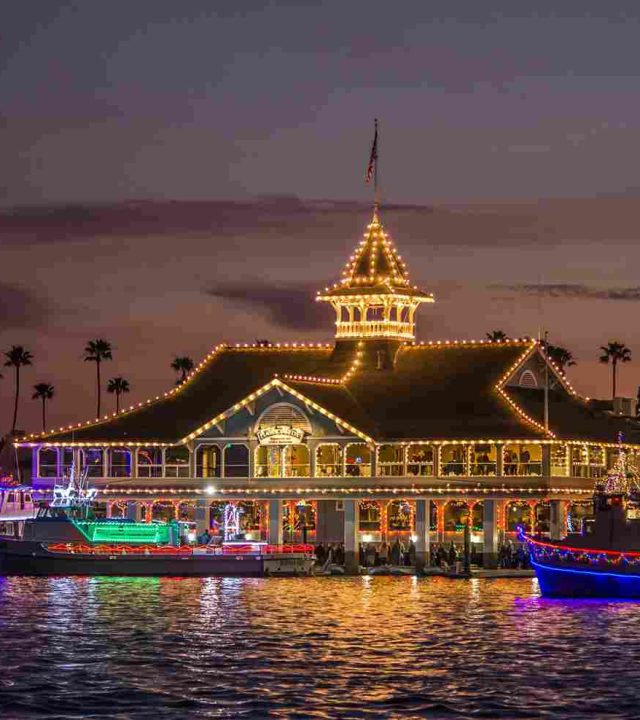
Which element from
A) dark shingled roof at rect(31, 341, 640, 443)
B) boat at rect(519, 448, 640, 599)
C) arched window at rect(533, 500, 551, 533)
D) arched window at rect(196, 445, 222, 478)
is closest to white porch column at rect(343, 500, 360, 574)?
dark shingled roof at rect(31, 341, 640, 443)

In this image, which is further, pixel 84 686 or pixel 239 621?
pixel 239 621

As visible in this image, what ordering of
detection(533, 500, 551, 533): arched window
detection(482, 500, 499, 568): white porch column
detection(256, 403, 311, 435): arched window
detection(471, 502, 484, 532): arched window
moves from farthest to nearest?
1. detection(471, 502, 484, 532): arched window
2. detection(533, 500, 551, 533): arched window
3. detection(256, 403, 311, 435): arched window
4. detection(482, 500, 499, 568): white porch column

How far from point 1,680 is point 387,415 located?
58.8 meters

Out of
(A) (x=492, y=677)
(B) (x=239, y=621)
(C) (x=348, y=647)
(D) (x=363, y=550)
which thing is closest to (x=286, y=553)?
(D) (x=363, y=550)

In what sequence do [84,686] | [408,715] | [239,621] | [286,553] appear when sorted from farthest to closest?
[286,553]
[239,621]
[84,686]
[408,715]

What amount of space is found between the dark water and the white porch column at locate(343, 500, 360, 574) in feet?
47.3

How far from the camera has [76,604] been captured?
329ft

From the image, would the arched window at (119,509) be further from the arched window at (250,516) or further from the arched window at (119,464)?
the arched window at (250,516)

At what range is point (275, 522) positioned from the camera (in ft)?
421

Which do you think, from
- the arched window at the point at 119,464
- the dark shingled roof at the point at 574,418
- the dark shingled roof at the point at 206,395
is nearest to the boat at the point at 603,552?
the dark shingled roof at the point at 574,418

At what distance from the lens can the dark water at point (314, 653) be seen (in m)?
66.0

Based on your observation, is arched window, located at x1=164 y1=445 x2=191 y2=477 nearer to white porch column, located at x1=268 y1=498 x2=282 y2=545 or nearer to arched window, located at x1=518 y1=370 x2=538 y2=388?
white porch column, located at x1=268 y1=498 x2=282 y2=545

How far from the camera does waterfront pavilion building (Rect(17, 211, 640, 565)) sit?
409 ft

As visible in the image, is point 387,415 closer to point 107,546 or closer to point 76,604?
point 107,546
